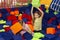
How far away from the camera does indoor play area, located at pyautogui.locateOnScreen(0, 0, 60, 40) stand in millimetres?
1267

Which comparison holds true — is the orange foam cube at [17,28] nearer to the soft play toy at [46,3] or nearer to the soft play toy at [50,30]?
the soft play toy at [50,30]

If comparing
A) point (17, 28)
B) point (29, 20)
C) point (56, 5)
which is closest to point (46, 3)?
point (56, 5)

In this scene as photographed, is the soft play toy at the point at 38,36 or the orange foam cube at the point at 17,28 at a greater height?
the orange foam cube at the point at 17,28

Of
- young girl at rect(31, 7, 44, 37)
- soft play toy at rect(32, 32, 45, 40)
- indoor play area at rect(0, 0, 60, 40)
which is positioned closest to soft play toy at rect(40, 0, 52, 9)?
indoor play area at rect(0, 0, 60, 40)

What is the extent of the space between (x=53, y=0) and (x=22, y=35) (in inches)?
29.3

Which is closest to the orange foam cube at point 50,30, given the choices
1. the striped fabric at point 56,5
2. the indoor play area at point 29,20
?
the indoor play area at point 29,20

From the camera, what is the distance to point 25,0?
1.99 m

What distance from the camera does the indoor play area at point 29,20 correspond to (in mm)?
1267

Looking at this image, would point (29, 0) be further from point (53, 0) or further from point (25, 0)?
point (53, 0)

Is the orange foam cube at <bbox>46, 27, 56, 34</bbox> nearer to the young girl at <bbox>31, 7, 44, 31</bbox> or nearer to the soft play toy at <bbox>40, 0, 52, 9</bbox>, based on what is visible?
the young girl at <bbox>31, 7, 44, 31</bbox>

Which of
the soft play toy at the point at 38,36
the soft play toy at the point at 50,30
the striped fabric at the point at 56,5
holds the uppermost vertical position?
the striped fabric at the point at 56,5

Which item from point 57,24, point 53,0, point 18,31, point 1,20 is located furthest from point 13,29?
point 53,0

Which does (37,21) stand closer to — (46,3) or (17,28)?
(17,28)

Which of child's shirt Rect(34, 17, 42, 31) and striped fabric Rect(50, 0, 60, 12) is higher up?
striped fabric Rect(50, 0, 60, 12)
